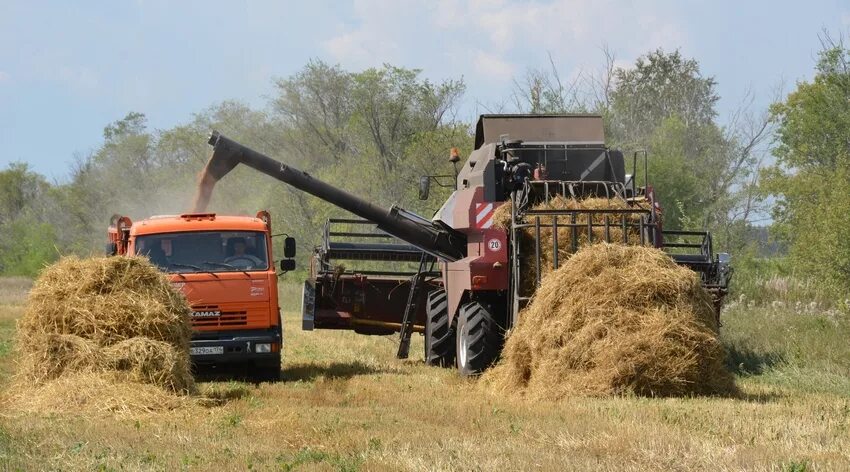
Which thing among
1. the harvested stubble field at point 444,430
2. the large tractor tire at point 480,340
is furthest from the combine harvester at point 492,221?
the harvested stubble field at point 444,430

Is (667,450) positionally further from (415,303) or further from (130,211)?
(130,211)

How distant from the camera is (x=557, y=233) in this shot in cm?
1352

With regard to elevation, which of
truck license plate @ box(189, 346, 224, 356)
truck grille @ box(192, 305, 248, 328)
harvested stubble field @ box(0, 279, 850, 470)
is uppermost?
truck grille @ box(192, 305, 248, 328)

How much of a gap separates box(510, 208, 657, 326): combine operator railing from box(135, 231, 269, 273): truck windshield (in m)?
3.60

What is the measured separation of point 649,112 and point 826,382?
49177 mm

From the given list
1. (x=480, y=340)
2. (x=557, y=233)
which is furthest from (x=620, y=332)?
(x=480, y=340)

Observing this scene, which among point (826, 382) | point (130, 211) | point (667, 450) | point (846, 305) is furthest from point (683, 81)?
point (667, 450)

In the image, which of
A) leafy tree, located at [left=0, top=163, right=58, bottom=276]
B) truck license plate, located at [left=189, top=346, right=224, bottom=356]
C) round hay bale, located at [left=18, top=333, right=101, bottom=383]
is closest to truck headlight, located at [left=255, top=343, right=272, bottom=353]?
truck license plate, located at [left=189, top=346, right=224, bottom=356]

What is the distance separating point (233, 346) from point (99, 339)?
280cm

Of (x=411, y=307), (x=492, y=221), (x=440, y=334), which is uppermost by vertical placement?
(x=492, y=221)

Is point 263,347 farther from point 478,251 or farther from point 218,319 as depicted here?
point 478,251

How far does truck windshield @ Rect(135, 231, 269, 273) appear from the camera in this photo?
50.7 feet

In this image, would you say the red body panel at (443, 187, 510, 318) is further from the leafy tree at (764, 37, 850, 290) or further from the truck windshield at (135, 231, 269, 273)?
the leafy tree at (764, 37, 850, 290)

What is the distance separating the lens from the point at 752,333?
736 inches
